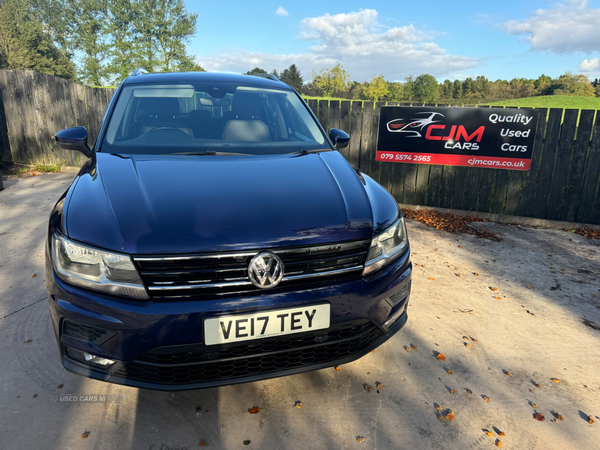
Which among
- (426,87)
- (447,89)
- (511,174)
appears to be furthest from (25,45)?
(447,89)

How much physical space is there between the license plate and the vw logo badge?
129 mm

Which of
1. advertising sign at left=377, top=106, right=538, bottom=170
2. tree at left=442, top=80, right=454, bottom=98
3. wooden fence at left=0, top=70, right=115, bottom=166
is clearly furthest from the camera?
tree at left=442, top=80, right=454, bottom=98

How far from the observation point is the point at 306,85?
339 ft

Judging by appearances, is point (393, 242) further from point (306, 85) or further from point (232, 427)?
point (306, 85)

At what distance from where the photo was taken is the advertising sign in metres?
6.00

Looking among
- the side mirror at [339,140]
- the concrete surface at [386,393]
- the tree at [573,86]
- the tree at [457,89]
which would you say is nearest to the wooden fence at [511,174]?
the concrete surface at [386,393]

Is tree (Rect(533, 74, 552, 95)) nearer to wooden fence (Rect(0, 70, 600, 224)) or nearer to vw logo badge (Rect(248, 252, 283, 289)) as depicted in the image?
wooden fence (Rect(0, 70, 600, 224))

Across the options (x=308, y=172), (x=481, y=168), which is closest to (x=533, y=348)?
(x=308, y=172)

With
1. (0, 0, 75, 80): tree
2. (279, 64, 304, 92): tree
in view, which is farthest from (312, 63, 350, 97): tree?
(0, 0, 75, 80): tree

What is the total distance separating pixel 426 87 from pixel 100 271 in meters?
105

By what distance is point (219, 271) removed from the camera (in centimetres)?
168

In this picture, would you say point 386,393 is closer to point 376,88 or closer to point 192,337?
point 192,337

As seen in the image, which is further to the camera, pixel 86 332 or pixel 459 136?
pixel 459 136

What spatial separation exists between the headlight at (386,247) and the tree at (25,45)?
189 feet
